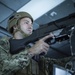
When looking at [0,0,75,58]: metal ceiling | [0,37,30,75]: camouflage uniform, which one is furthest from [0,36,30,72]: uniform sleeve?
[0,0,75,58]: metal ceiling

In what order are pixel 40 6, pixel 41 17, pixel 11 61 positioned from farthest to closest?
pixel 41 17, pixel 40 6, pixel 11 61

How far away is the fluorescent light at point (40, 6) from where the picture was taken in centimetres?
276

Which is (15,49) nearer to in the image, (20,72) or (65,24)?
(20,72)

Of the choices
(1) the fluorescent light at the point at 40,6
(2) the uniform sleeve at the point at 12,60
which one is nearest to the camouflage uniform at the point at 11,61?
(2) the uniform sleeve at the point at 12,60

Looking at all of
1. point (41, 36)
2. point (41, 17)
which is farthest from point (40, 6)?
point (41, 36)

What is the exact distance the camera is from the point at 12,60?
1.39 metres

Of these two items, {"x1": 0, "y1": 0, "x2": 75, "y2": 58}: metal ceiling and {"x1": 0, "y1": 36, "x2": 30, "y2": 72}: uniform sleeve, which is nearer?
{"x1": 0, "y1": 36, "x2": 30, "y2": 72}: uniform sleeve

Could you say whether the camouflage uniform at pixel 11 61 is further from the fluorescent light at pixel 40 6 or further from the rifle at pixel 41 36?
the fluorescent light at pixel 40 6

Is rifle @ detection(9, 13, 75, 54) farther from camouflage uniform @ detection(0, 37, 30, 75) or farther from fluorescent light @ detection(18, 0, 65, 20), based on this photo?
fluorescent light @ detection(18, 0, 65, 20)

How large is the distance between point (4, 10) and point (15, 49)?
159cm

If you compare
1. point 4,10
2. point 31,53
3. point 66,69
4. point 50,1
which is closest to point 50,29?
point 31,53

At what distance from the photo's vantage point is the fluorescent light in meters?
2.76

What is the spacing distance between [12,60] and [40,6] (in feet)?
5.12

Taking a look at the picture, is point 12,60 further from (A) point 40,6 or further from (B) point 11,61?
(A) point 40,6
